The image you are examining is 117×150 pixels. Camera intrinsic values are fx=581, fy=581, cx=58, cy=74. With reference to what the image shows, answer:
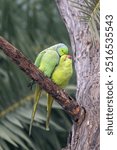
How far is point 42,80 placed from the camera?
2.06 meters

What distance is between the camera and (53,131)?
334 centimetres

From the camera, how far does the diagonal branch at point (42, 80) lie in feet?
6.62

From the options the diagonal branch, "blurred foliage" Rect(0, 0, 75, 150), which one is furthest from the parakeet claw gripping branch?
"blurred foliage" Rect(0, 0, 75, 150)

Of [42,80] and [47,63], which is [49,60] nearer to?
[47,63]

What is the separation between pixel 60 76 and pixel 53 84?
17cm

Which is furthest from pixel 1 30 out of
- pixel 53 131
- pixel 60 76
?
pixel 60 76

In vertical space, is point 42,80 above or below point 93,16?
below

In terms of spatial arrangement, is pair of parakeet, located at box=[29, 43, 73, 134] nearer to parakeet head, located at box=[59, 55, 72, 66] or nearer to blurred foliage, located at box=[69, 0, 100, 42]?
parakeet head, located at box=[59, 55, 72, 66]

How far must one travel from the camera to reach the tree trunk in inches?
84.6

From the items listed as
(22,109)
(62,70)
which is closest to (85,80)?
(62,70)

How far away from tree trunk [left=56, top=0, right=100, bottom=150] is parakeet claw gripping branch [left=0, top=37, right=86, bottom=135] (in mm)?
40

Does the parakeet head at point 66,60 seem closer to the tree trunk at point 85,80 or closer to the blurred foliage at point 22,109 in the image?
the tree trunk at point 85,80

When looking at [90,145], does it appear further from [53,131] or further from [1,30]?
[1,30]

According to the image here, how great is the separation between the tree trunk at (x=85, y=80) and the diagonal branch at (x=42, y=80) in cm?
4
